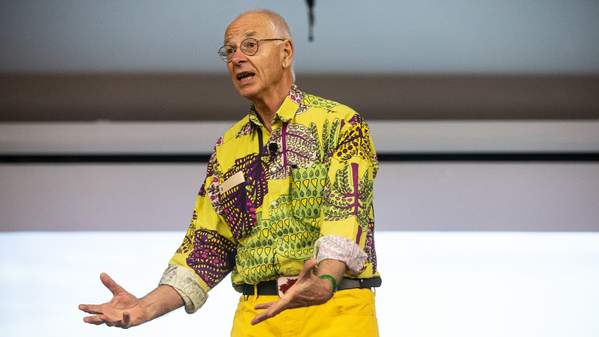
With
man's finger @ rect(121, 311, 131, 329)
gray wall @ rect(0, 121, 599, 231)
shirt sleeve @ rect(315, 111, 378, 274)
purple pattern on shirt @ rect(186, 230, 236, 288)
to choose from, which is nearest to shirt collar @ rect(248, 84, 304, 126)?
shirt sleeve @ rect(315, 111, 378, 274)

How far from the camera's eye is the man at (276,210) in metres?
1.84

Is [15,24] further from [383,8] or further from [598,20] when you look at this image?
[598,20]

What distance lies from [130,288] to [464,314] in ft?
4.84

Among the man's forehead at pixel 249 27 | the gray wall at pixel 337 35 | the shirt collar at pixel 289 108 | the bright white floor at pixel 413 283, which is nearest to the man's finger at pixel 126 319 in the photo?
the shirt collar at pixel 289 108

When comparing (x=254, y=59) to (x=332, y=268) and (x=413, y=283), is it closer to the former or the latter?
(x=332, y=268)

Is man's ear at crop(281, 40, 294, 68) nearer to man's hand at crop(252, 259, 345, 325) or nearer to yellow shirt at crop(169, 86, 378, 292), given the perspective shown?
yellow shirt at crop(169, 86, 378, 292)

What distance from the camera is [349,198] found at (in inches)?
72.0

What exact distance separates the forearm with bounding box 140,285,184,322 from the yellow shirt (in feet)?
0.24

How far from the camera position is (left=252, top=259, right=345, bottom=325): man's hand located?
5.39ft

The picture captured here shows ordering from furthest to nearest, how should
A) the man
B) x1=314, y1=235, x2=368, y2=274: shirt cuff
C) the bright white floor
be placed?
1. the bright white floor
2. the man
3. x1=314, y1=235, x2=368, y2=274: shirt cuff

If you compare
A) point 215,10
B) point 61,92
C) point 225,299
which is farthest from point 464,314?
point 61,92

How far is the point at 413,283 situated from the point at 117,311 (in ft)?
8.81

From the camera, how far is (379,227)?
4.62 meters

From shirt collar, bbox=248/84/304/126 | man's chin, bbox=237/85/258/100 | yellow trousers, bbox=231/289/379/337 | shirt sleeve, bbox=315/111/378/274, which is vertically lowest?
yellow trousers, bbox=231/289/379/337
